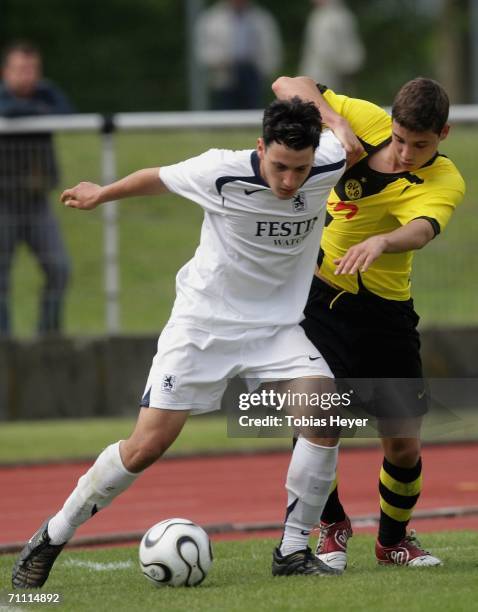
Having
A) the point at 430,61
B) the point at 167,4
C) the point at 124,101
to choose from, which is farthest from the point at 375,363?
the point at 430,61

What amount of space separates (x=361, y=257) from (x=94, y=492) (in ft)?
5.41

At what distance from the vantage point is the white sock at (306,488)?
721 cm

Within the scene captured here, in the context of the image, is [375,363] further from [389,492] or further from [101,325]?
[101,325]

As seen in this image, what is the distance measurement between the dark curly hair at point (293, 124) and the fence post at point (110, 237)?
7.17 meters

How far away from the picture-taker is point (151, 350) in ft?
44.9

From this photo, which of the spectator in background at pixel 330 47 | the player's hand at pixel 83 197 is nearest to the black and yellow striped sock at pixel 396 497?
the player's hand at pixel 83 197

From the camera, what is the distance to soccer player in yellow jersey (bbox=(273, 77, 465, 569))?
24.1ft

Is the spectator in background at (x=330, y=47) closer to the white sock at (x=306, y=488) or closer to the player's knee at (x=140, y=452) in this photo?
the white sock at (x=306, y=488)

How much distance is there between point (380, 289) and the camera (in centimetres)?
768

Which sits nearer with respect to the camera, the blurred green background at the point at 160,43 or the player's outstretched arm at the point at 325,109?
the player's outstretched arm at the point at 325,109

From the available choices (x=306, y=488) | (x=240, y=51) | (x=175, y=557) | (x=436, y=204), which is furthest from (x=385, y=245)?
(x=240, y=51)

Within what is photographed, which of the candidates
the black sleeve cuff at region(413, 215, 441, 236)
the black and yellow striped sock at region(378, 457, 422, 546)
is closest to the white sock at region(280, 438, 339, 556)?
the black and yellow striped sock at region(378, 457, 422, 546)

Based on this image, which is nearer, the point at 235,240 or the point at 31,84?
the point at 235,240

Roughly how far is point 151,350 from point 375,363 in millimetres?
6207
